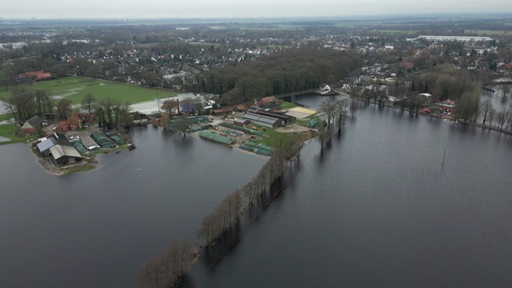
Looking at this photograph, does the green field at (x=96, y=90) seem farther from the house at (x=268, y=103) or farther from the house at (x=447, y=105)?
the house at (x=447, y=105)

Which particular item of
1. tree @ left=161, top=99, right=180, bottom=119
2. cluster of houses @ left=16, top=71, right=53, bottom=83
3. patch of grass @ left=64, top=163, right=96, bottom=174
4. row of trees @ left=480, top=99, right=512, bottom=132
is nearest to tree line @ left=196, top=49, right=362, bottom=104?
tree @ left=161, top=99, right=180, bottom=119

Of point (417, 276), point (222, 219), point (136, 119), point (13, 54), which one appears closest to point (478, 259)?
point (417, 276)

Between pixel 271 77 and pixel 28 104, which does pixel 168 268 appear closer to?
pixel 28 104

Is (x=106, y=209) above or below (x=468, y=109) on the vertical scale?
below

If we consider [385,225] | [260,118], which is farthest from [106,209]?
[260,118]

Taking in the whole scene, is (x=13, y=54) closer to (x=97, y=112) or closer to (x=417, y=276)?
(x=97, y=112)
